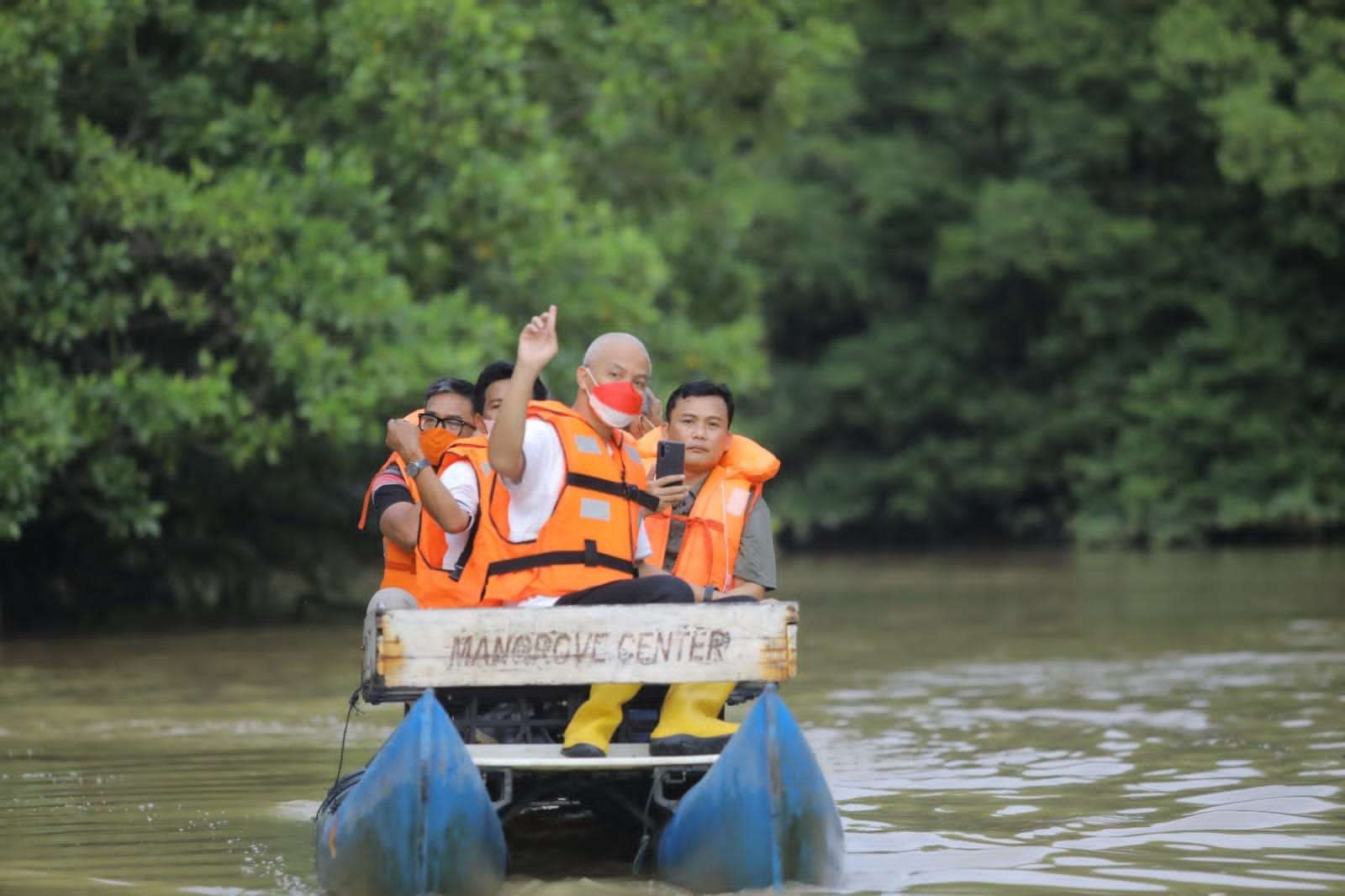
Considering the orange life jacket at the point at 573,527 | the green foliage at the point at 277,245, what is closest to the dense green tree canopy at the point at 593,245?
the green foliage at the point at 277,245

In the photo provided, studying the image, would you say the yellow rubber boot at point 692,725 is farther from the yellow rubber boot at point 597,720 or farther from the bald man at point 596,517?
the yellow rubber boot at point 597,720

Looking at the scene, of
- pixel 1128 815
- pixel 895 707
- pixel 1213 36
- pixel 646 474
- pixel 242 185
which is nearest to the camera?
pixel 646 474

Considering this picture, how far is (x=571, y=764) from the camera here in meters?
6.29

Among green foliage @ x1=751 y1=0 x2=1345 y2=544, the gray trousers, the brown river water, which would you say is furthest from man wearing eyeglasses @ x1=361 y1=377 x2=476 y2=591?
green foliage @ x1=751 y1=0 x2=1345 y2=544

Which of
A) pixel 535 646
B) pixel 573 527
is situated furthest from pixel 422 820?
pixel 573 527

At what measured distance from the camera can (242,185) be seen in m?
15.6

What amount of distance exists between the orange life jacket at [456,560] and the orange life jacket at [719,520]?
0.66m

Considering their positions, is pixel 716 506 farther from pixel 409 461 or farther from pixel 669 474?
pixel 409 461

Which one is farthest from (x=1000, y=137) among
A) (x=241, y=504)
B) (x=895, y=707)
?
(x=895, y=707)

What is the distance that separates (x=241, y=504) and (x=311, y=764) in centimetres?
1001

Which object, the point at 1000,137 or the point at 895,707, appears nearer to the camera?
the point at 895,707

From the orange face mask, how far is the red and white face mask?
552 mm

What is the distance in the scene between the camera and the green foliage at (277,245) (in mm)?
15523

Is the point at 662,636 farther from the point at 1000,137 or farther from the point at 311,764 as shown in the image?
the point at 1000,137
